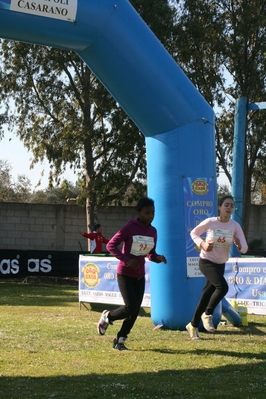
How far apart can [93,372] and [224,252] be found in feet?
8.68

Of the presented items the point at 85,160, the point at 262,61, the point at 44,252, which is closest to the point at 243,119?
the point at 44,252

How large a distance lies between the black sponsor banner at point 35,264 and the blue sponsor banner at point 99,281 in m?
7.72

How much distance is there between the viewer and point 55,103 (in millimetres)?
26406

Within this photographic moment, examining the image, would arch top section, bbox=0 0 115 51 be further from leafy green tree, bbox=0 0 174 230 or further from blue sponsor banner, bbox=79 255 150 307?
leafy green tree, bbox=0 0 174 230

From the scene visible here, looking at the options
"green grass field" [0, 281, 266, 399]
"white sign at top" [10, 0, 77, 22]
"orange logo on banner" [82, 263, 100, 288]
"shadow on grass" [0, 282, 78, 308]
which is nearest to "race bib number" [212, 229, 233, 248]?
"green grass field" [0, 281, 266, 399]

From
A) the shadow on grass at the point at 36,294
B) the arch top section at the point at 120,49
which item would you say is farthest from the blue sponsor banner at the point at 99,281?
the arch top section at the point at 120,49

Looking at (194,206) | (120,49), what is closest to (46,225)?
(194,206)

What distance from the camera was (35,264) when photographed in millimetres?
21250

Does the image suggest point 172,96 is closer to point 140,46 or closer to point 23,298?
point 140,46

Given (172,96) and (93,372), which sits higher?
(172,96)

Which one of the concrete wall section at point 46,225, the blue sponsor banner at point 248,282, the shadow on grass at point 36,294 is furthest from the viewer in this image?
the concrete wall section at point 46,225

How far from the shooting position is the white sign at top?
837 cm

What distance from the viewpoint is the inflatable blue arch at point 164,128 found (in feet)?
29.8

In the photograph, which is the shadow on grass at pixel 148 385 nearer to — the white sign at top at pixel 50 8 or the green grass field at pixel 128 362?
the green grass field at pixel 128 362
